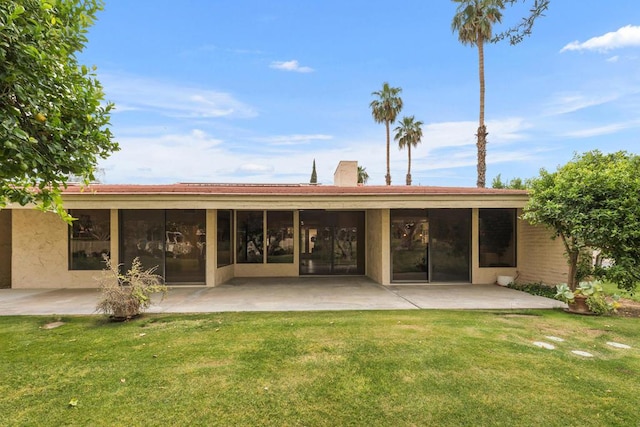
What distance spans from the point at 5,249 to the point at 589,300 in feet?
54.9

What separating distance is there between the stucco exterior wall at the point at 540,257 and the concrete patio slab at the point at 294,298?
1211 mm

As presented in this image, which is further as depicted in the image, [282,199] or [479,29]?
[479,29]

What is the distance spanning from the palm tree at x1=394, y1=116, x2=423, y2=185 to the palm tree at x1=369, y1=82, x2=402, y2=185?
1.72 m

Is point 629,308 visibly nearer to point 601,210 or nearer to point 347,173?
point 601,210

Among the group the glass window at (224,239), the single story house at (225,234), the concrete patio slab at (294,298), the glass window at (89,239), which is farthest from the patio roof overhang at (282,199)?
the concrete patio slab at (294,298)

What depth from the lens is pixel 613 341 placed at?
5855 millimetres

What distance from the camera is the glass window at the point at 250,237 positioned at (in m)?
13.1

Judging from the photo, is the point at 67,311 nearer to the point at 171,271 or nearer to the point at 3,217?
the point at 171,271

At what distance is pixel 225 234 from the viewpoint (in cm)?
1219

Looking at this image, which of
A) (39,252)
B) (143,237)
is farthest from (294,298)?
(39,252)

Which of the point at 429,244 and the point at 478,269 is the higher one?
the point at 429,244

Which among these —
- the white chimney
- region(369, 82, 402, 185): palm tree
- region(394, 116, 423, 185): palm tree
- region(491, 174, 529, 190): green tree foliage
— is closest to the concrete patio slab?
the white chimney

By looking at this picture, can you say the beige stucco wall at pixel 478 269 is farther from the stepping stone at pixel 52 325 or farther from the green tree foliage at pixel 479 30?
the stepping stone at pixel 52 325

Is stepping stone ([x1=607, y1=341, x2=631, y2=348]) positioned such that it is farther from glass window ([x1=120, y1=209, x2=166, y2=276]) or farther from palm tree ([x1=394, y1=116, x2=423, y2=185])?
palm tree ([x1=394, y1=116, x2=423, y2=185])
